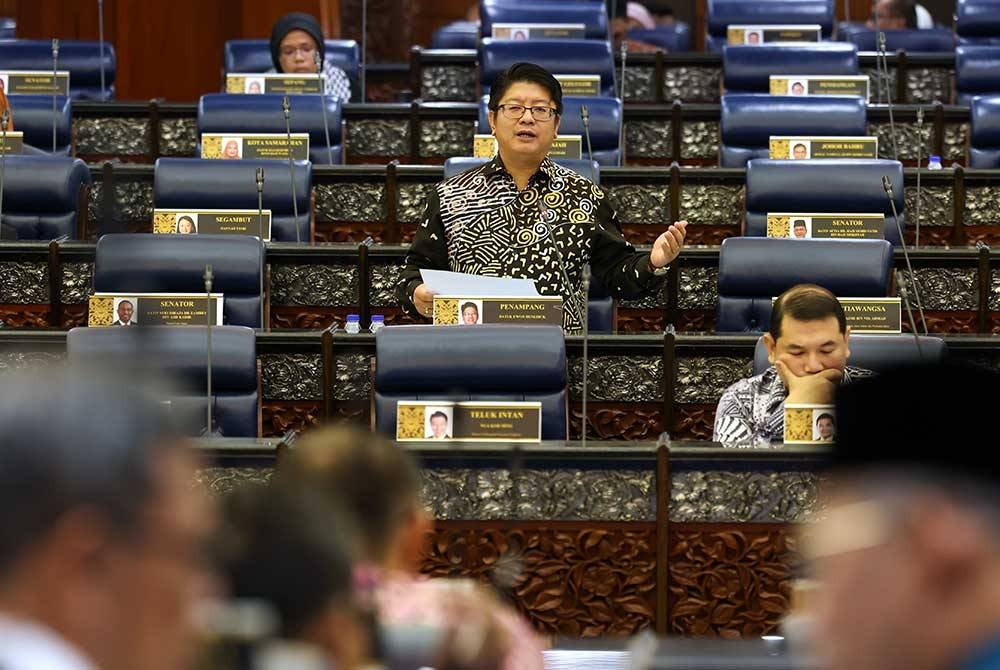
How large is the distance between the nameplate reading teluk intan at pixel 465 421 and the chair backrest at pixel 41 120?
A: 364 cm

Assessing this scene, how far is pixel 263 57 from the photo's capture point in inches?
321

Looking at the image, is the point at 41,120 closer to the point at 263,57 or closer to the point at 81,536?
the point at 263,57

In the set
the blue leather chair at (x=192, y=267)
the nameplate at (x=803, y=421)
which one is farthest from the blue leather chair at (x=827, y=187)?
the nameplate at (x=803, y=421)

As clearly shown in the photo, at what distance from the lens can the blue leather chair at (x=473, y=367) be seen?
13.3ft

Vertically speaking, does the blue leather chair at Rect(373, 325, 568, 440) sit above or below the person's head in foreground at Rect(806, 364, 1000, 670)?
below

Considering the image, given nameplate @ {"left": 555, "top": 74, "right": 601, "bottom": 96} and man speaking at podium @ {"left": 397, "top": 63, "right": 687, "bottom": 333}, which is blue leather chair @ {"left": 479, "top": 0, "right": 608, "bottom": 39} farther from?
man speaking at podium @ {"left": 397, "top": 63, "right": 687, "bottom": 333}

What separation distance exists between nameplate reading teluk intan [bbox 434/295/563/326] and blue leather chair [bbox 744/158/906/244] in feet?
5.34

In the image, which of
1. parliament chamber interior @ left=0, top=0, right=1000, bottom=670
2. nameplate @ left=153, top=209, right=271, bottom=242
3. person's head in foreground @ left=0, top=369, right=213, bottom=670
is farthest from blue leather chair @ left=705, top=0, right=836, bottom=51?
person's head in foreground @ left=0, top=369, right=213, bottom=670

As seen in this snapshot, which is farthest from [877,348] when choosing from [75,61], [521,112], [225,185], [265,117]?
[75,61]

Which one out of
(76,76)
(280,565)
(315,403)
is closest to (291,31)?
(76,76)

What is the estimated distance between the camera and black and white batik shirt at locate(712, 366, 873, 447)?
3.73 meters

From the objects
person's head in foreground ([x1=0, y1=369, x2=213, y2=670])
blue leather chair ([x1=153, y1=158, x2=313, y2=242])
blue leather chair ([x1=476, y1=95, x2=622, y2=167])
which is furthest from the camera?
blue leather chair ([x1=476, y1=95, x2=622, y2=167])

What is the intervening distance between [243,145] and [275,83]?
0.77 m

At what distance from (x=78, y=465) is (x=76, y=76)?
7.59m
